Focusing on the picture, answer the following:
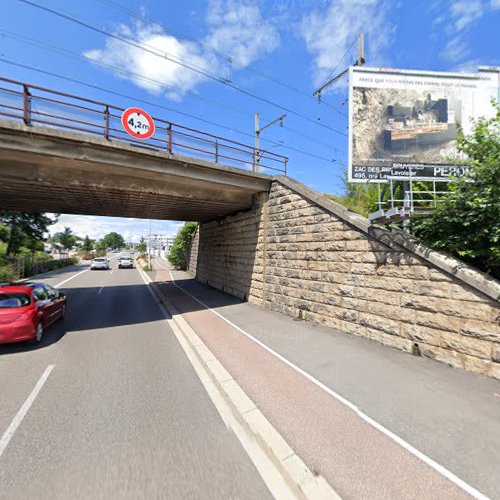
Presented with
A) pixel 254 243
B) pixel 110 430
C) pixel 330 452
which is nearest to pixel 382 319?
pixel 330 452

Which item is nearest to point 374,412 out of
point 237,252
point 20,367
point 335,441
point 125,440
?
point 335,441

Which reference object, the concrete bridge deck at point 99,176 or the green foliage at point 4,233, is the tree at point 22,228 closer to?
the green foliage at point 4,233

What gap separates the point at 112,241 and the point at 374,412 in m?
173

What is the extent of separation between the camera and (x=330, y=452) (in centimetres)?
300

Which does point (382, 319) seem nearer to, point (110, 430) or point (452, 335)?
point (452, 335)

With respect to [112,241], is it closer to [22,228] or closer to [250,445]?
[22,228]

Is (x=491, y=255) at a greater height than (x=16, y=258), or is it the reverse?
(x=491, y=255)

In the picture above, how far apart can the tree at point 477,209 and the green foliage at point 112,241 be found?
15158 centimetres

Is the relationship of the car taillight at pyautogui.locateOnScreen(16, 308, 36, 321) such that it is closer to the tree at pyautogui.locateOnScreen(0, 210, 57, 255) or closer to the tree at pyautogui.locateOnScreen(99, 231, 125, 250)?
the tree at pyautogui.locateOnScreen(0, 210, 57, 255)

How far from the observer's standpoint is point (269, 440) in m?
3.21

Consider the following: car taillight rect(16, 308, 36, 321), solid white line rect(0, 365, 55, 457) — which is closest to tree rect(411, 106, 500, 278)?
solid white line rect(0, 365, 55, 457)

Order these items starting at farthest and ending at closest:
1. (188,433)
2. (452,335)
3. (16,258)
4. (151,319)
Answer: (16,258)
(151,319)
(452,335)
(188,433)

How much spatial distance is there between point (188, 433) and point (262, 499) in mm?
1269

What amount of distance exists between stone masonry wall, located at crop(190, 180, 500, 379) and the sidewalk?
47 centimetres
